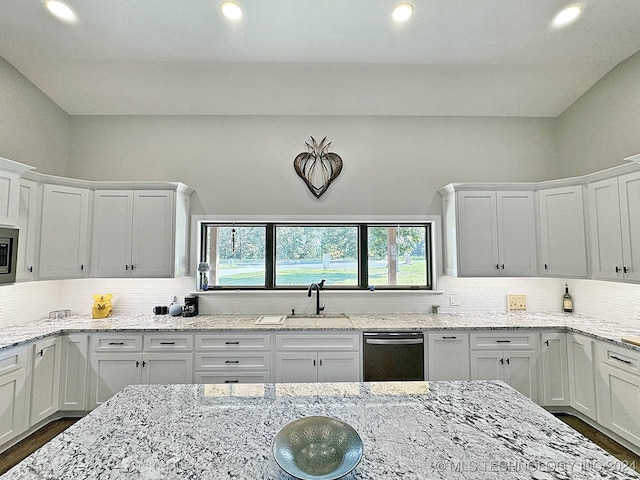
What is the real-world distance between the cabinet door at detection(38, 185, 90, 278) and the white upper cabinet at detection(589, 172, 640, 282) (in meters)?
5.07

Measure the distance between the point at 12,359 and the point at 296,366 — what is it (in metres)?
2.29

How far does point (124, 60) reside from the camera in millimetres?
2910

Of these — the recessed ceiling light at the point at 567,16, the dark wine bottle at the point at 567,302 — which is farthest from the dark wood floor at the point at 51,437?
the recessed ceiling light at the point at 567,16

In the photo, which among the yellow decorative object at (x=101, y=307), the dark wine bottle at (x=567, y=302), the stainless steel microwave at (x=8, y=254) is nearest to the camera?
the stainless steel microwave at (x=8, y=254)

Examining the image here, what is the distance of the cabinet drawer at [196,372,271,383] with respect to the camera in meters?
2.91

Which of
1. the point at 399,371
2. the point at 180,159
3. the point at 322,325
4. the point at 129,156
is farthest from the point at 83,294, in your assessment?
the point at 399,371

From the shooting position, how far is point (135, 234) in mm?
3236

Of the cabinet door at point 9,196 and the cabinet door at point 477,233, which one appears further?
the cabinet door at point 477,233

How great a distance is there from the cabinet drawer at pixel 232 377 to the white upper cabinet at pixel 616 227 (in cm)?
332

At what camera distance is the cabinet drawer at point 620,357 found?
7.73ft

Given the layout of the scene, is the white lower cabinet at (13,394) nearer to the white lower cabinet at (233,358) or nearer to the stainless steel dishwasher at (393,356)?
the white lower cabinet at (233,358)

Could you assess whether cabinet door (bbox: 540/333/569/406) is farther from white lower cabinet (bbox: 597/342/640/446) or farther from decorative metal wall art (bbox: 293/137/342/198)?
decorative metal wall art (bbox: 293/137/342/198)

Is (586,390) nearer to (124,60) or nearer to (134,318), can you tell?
(134,318)

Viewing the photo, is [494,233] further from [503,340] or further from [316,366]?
[316,366]
